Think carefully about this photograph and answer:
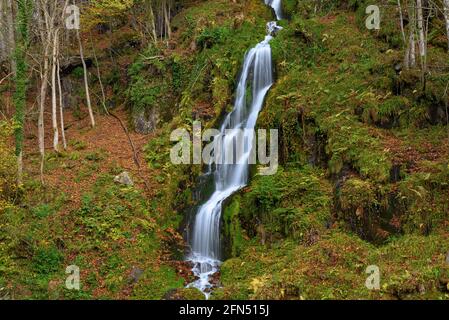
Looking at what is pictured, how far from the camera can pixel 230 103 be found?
1853 centimetres

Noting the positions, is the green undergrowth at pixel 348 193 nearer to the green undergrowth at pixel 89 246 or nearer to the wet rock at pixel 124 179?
the green undergrowth at pixel 89 246

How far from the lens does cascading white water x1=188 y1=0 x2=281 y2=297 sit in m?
13.5

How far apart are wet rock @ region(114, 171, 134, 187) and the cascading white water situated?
3056mm

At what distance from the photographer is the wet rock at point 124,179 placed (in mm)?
15845

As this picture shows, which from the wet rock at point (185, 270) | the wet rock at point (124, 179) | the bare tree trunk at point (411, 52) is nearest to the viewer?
the wet rock at point (185, 270)

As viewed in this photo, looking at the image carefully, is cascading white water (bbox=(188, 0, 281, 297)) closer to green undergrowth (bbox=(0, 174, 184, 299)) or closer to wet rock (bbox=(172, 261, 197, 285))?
wet rock (bbox=(172, 261, 197, 285))

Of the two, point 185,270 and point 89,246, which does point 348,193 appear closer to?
point 185,270

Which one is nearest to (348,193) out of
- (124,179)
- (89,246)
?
(89,246)

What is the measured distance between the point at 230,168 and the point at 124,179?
4063 millimetres

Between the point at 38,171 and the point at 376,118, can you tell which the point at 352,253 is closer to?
the point at 376,118

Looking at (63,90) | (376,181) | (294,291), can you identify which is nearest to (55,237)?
(294,291)

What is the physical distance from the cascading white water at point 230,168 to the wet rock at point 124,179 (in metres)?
3.06

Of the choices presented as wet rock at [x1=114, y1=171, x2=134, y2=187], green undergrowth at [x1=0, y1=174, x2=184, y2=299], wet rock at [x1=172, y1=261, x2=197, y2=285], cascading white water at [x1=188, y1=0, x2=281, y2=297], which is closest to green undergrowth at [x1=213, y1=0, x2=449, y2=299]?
cascading white water at [x1=188, y1=0, x2=281, y2=297]

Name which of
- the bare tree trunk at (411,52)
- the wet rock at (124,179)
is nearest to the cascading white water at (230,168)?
the wet rock at (124,179)
